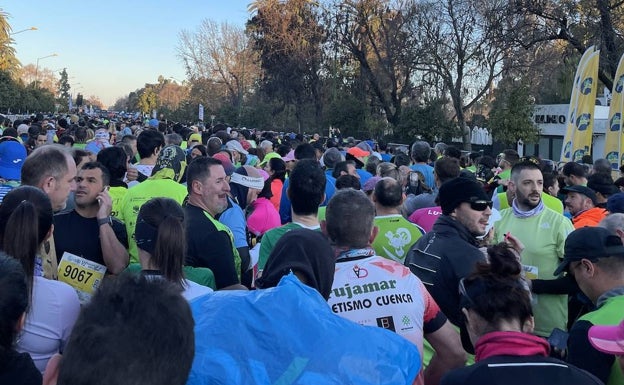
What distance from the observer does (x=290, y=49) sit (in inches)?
1656

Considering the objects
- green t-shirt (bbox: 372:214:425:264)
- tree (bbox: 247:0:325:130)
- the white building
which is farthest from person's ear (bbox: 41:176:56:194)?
tree (bbox: 247:0:325:130)

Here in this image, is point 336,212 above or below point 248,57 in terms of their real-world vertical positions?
below

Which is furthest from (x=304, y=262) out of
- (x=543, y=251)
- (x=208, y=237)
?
(x=543, y=251)

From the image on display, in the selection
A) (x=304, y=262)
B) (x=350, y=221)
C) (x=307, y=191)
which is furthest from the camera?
(x=307, y=191)

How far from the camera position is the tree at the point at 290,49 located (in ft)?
134

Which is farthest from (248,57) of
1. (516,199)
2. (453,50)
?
(516,199)

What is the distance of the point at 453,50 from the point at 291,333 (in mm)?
30597

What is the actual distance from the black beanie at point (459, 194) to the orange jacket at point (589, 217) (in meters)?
2.38

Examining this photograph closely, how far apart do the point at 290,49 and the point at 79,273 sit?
39.9 metres

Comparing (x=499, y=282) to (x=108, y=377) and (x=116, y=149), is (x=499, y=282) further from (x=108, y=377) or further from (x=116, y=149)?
(x=116, y=149)

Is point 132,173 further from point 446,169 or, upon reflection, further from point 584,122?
point 584,122

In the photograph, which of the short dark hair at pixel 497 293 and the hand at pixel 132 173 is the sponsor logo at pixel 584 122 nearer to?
the hand at pixel 132 173

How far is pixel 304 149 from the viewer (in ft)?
30.4

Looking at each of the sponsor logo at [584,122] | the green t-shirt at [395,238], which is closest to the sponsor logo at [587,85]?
the sponsor logo at [584,122]
